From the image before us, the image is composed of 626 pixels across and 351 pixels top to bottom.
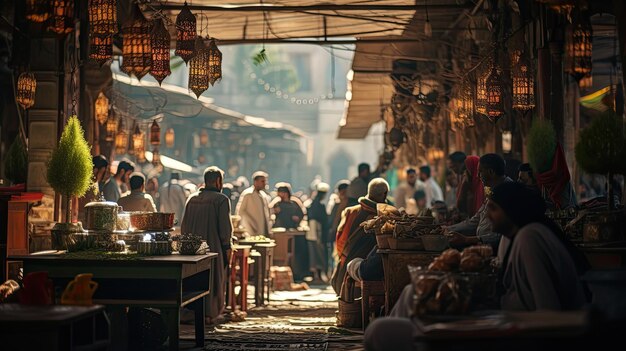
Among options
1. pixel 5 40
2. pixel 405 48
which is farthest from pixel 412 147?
pixel 5 40

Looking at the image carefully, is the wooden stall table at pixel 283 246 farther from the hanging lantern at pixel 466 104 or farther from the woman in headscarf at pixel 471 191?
the woman in headscarf at pixel 471 191

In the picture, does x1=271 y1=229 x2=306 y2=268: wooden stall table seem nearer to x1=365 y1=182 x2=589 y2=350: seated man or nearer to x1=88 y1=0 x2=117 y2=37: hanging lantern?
x1=88 y1=0 x2=117 y2=37: hanging lantern

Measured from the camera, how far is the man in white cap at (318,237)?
22281 millimetres

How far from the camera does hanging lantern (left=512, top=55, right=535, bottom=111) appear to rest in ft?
37.6

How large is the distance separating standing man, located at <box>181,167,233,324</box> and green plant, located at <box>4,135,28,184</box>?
2.15 metres

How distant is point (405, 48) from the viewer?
2000 centimetres

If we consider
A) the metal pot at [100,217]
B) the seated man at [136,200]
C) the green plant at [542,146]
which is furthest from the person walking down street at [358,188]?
the metal pot at [100,217]

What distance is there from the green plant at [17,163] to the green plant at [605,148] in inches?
280

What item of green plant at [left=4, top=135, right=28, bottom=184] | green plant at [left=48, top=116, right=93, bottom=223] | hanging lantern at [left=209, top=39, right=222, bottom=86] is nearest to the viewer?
green plant at [left=48, top=116, right=93, bottom=223]

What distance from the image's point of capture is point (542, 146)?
11203mm

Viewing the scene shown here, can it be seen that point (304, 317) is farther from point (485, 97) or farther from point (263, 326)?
point (485, 97)

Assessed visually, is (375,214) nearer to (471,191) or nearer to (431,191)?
(471,191)

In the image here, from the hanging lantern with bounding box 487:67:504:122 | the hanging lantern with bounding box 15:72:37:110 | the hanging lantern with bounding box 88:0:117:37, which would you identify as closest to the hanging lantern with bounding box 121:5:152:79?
the hanging lantern with bounding box 88:0:117:37

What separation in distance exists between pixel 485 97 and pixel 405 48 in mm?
8262
